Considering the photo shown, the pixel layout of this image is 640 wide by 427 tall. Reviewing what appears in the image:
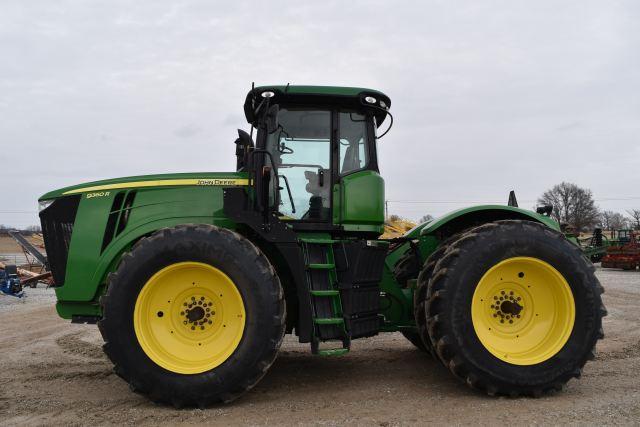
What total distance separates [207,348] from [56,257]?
1.79 metres

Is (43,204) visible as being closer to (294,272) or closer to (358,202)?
(294,272)

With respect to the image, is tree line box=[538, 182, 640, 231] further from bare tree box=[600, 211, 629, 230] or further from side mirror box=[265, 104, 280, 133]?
side mirror box=[265, 104, 280, 133]

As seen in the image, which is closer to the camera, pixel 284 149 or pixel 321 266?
pixel 321 266

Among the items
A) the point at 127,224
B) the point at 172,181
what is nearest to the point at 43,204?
the point at 127,224

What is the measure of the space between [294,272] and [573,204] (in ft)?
220

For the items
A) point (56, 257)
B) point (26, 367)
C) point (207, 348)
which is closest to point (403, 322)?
point (207, 348)

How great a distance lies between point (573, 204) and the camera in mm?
63219

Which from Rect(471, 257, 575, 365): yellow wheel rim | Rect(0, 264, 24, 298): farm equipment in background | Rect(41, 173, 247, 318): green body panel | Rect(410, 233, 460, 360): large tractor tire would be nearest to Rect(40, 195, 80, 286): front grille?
Rect(41, 173, 247, 318): green body panel

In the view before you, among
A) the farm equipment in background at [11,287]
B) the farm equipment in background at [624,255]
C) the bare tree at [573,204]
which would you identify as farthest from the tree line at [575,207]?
the farm equipment in background at [11,287]

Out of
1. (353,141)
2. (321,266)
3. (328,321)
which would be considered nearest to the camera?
(328,321)

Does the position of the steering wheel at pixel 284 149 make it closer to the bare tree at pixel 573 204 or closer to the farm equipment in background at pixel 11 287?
the farm equipment in background at pixel 11 287

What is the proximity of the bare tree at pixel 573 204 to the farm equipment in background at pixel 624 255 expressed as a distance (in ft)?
119

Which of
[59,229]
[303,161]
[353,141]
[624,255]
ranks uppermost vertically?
[353,141]

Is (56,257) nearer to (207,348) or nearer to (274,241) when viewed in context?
(207,348)
